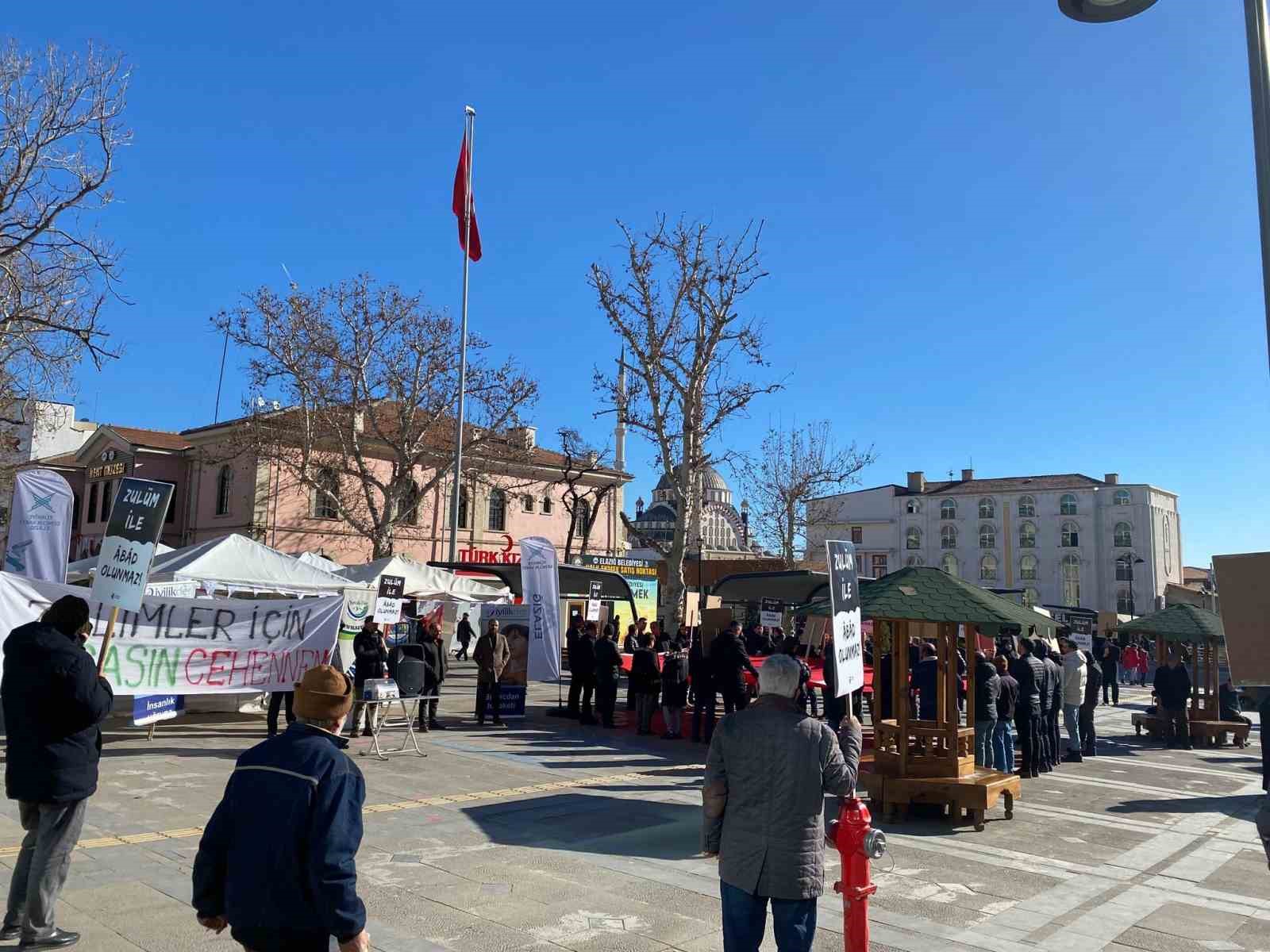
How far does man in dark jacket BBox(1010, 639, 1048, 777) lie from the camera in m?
13.1

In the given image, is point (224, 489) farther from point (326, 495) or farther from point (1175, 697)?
point (1175, 697)

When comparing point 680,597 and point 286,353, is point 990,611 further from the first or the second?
point 286,353

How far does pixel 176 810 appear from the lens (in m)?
9.10

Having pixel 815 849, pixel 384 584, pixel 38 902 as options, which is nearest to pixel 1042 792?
pixel 815 849

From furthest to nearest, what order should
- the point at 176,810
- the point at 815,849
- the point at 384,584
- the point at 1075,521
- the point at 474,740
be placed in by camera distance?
the point at 1075,521 → the point at 384,584 → the point at 474,740 → the point at 176,810 → the point at 815,849

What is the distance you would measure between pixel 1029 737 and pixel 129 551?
11.4 metres

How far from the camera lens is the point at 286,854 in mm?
3178

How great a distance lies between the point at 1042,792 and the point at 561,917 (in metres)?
8.17

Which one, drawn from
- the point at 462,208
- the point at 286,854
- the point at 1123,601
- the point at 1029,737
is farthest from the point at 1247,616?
the point at 1123,601

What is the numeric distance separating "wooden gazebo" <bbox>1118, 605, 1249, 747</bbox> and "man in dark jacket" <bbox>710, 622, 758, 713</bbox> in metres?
8.55

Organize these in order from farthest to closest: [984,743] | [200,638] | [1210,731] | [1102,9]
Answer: [1210,731] < [200,638] < [984,743] < [1102,9]

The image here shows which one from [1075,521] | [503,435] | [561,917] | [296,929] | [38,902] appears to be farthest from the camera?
[1075,521]

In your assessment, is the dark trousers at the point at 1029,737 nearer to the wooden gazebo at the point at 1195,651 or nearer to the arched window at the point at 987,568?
the wooden gazebo at the point at 1195,651

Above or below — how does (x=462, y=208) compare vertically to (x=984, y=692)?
above
